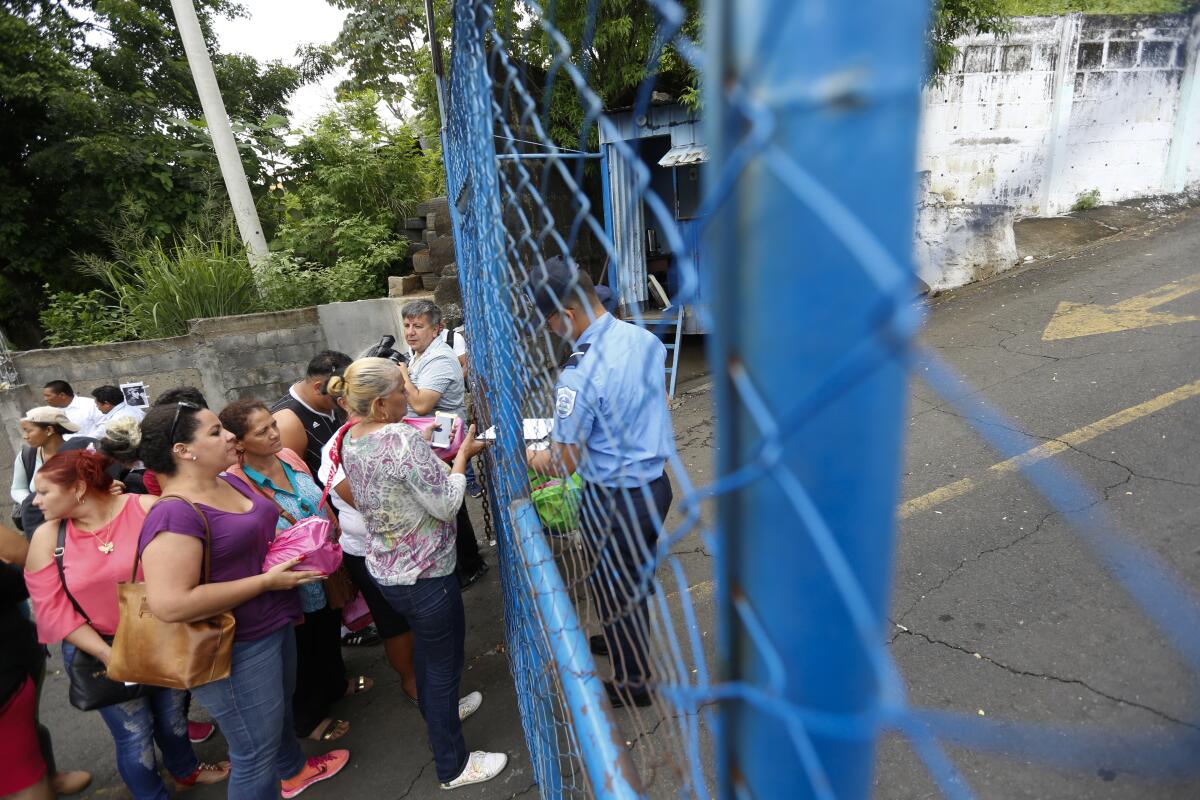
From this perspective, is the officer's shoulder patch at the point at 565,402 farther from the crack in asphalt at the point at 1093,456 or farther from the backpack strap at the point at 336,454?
the crack in asphalt at the point at 1093,456

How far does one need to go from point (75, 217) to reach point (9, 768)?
913 centimetres

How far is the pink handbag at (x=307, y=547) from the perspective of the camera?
244cm

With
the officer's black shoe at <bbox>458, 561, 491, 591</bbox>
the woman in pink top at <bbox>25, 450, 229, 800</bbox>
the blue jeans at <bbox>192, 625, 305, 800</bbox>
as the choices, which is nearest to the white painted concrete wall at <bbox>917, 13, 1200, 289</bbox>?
the officer's black shoe at <bbox>458, 561, 491, 591</bbox>

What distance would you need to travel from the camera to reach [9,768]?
2490mm

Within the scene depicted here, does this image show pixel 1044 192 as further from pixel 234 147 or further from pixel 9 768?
pixel 9 768

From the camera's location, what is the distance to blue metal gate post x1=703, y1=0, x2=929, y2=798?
35 centimetres

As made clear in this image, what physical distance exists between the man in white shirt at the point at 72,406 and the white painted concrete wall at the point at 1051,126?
780 centimetres

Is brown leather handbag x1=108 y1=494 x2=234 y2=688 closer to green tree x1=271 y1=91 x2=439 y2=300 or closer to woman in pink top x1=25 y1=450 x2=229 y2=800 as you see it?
woman in pink top x1=25 y1=450 x2=229 y2=800

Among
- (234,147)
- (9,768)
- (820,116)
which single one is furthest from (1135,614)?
(234,147)

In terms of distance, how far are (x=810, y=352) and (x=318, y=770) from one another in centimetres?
323

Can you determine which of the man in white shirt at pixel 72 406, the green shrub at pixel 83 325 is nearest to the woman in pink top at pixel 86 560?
the man in white shirt at pixel 72 406

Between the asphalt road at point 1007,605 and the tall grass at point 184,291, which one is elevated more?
the tall grass at point 184,291

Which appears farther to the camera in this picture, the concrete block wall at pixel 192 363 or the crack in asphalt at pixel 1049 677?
the concrete block wall at pixel 192 363

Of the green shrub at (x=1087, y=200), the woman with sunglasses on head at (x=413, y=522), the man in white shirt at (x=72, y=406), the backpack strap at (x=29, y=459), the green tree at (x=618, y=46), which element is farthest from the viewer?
the green shrub at (x=1087, y=200)
